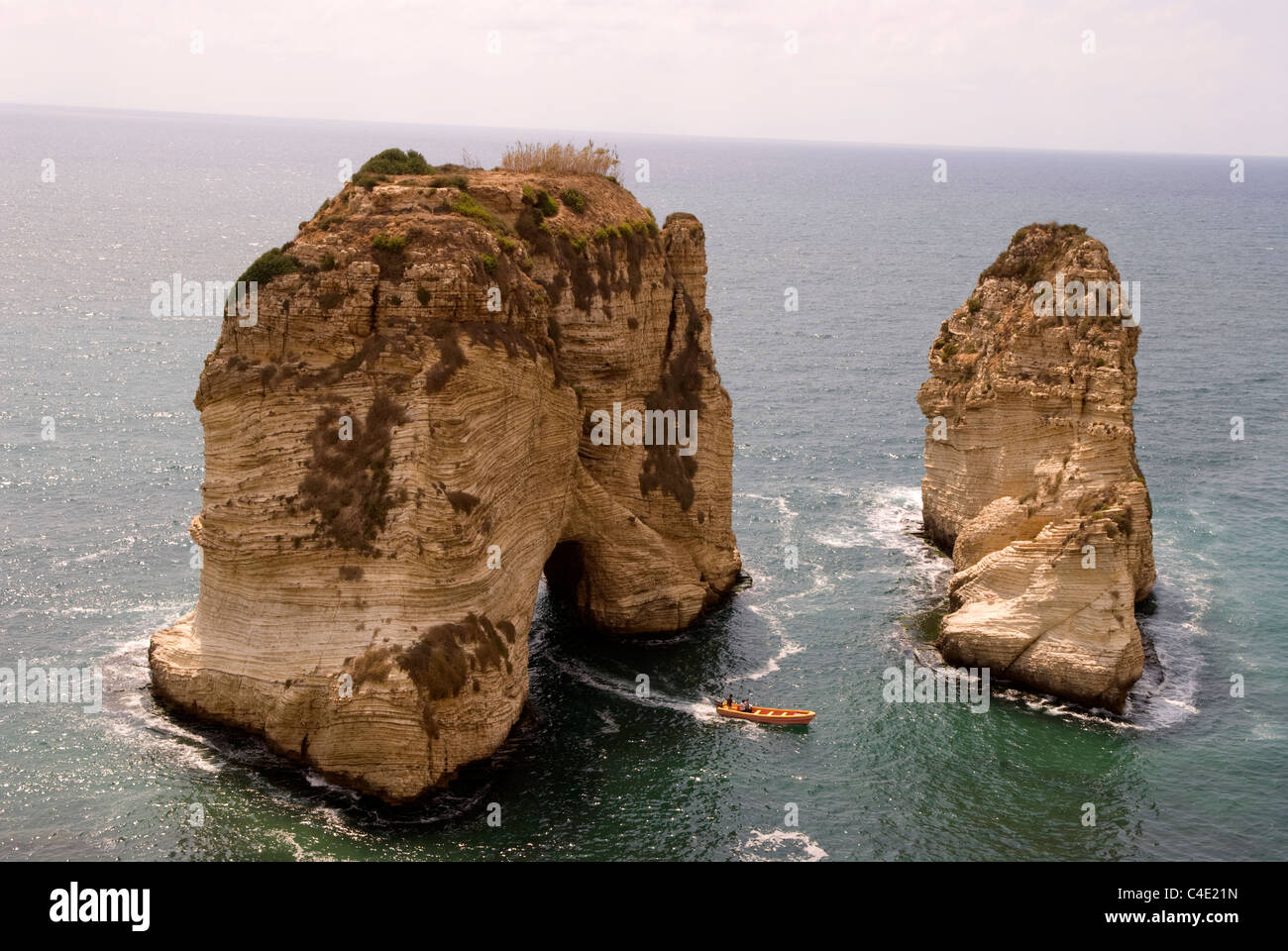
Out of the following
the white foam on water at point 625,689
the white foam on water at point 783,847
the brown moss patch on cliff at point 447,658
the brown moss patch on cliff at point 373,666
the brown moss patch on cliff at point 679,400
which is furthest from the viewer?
the brown moss patch on cliff at point 679,400

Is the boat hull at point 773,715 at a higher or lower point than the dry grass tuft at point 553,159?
lower

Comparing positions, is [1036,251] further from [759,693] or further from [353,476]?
[353,476]

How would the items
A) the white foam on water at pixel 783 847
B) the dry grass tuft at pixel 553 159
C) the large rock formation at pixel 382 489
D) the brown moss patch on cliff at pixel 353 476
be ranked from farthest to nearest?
the dry grass tuft at pixel 553 159, the brown moss patch on cliff at pixel 353 476, the large rock formation at pixel 382 489, the white foam on water at pixel 783 847

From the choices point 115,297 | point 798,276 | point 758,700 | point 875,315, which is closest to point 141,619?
point 758,700

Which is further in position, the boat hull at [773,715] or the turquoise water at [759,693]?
the boat hull at [773,715]

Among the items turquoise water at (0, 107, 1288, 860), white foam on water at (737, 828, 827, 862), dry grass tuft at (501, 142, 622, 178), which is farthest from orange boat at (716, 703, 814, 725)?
dry grass tuft at (501, 142, 622, 178)

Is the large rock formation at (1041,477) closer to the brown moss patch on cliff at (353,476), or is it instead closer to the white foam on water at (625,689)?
the white foam on water at (625,689)

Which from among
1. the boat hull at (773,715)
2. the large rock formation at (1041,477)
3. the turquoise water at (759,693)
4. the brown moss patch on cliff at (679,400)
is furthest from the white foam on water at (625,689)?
the large rock formation at (1041,477)
